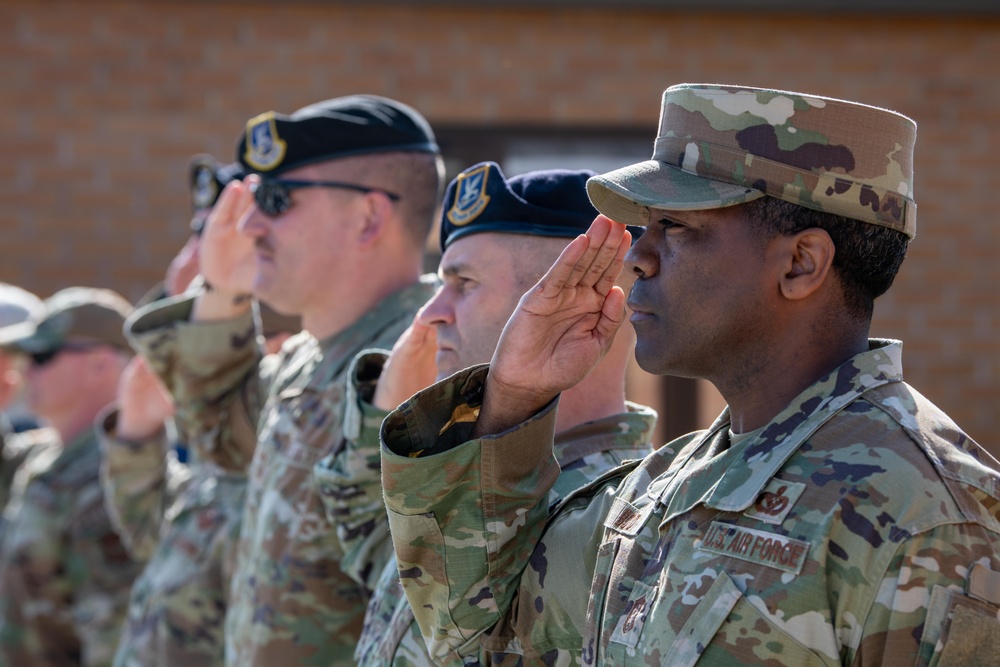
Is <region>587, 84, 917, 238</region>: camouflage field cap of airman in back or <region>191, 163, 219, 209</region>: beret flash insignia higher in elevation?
<region>587, 84, 917, 238</region>: camouflage field cap of airman in back

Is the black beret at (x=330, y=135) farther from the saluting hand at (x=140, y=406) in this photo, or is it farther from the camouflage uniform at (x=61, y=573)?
the camouflage uniform at (x=61, y=573)

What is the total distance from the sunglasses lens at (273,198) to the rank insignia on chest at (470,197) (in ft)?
3.45

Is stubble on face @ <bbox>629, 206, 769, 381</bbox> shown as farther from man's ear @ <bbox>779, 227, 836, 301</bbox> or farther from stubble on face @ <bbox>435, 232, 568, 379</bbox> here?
stubble on face @ <bbox>435, 232, 568, 379</bbox>

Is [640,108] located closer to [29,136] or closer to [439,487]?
[29,136]

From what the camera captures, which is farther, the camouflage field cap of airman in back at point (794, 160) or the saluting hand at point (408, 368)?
the saluting hand at point (408, 368)

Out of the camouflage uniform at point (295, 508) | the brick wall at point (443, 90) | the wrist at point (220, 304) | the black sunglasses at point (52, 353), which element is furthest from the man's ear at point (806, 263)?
the brick wall at point (443, 90)

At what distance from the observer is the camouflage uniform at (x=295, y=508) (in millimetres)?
3324

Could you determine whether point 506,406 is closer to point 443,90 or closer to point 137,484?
point 137,484

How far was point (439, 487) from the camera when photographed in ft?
7.38

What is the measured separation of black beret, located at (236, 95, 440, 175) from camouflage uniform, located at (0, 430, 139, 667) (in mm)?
2846

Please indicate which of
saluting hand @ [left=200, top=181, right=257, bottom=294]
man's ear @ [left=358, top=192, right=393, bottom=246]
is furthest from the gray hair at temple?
man's ear @ [left=358, top=192, right=393, bottom=246]

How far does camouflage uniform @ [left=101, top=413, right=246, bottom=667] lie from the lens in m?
4.74

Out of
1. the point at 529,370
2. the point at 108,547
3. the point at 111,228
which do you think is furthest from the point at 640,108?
the point at 529,370

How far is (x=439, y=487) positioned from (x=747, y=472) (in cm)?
65
